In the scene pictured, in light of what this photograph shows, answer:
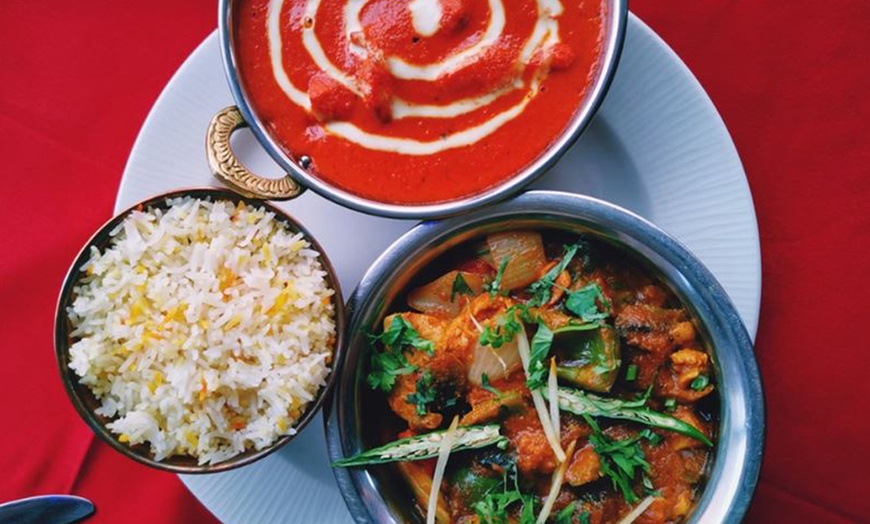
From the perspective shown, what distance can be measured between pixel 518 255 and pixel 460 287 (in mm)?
179

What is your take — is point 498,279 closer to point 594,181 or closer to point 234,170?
point 594,181

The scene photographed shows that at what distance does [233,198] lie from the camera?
2379mm

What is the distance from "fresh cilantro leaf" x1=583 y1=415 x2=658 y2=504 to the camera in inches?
87.5

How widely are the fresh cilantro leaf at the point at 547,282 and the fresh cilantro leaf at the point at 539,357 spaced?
0.10 m

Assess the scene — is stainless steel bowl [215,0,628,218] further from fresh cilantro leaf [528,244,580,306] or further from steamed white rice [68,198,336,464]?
fresh cilantro leaf [528,244,580,306]

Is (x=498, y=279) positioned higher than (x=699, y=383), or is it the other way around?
(x=498, y=279)

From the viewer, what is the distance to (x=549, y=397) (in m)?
2.21

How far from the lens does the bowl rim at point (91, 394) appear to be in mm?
2275

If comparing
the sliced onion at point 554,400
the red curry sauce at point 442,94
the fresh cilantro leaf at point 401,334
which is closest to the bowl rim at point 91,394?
the fresh cilantro leaf at point 401,334

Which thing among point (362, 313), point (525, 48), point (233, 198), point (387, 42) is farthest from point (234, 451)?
point (525, 48)

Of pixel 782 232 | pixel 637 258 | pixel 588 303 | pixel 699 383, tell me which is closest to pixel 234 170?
pixel 588 303

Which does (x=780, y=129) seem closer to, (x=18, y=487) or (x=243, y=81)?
(x=243, y=81)

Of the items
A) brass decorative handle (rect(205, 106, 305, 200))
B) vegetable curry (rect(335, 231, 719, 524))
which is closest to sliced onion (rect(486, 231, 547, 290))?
vegetable curry (rect(335, 231, 719, 524))

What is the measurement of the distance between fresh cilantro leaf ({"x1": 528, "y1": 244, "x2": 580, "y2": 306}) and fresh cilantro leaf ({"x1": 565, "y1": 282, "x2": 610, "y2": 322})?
0.06 m
